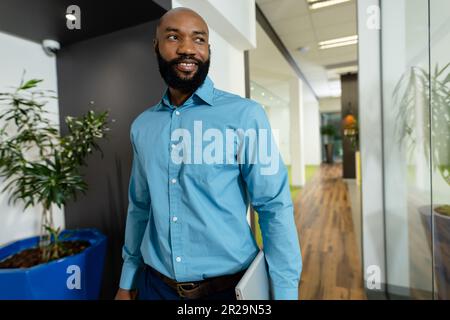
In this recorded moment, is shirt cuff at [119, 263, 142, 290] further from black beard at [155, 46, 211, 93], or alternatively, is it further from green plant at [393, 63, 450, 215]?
green plant at [393, 63, 450, 215]

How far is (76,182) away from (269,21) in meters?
3.24

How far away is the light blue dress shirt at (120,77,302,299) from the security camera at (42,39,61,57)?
3.81ft

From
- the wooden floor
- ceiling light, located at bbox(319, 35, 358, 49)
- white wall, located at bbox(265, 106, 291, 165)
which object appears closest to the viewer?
the wooden floor

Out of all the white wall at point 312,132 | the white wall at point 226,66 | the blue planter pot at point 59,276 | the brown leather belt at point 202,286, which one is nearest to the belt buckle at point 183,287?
the brown leather belt at point 202,286

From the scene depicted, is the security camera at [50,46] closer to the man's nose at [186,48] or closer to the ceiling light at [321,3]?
the man's nose at [186,48]

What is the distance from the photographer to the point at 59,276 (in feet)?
3.69

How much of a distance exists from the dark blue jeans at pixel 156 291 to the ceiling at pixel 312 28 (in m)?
3.04

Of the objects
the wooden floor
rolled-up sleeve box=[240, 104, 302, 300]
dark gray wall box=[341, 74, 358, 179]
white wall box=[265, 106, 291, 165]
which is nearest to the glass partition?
the wooden floor

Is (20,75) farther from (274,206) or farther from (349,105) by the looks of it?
(349,105)

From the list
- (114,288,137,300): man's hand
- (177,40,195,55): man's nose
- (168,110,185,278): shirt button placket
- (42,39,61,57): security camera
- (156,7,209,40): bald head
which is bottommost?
(114,288,137,300): man's hand

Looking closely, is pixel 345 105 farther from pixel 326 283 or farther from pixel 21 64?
pixel 21 64

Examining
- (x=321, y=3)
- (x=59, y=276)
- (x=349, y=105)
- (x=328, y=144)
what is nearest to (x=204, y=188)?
(x=59, y=276)

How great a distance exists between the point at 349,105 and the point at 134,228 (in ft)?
24.4

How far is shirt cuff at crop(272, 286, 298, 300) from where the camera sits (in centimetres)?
83
